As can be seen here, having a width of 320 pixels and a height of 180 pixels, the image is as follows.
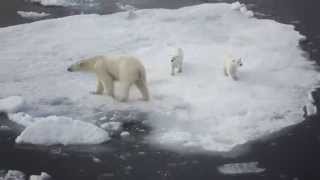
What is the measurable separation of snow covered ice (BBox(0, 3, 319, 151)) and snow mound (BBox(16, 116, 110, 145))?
0.29ft

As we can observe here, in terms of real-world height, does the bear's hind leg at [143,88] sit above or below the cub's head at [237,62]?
below

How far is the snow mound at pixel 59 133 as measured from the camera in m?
5.62

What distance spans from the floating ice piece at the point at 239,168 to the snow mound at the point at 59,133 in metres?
1.14

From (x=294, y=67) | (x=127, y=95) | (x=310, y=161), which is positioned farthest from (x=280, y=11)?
(x=310, y=161)

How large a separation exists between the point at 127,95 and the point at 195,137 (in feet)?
3.47

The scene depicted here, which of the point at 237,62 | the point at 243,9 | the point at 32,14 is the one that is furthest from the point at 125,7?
the point at 237,62

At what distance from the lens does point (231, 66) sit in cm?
703

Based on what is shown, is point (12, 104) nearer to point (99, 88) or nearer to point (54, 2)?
point (99, 88)

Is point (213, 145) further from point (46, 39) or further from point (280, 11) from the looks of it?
point (280, 11)

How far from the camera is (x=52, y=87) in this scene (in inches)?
271

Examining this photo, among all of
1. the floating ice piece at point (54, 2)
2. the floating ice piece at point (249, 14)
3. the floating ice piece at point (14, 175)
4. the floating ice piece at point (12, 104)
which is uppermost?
the floating ice piece at point (54, 2)

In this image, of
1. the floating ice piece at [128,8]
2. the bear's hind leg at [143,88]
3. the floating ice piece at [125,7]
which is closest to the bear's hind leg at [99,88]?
the bear's hind leg at [143,88]

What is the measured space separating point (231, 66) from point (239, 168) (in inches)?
79.0

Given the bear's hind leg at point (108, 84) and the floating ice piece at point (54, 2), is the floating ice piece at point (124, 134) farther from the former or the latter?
the floating ice piece at point (54, 2)
